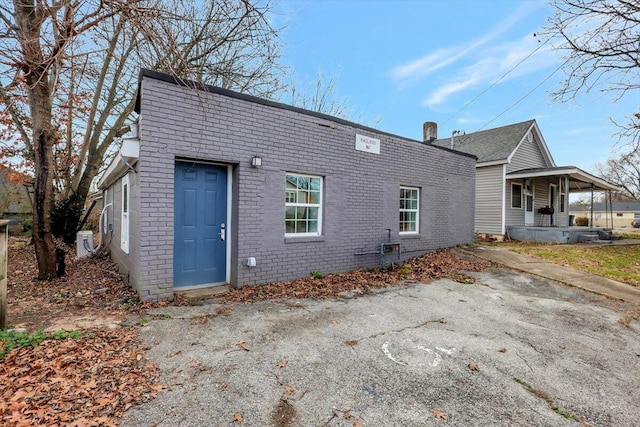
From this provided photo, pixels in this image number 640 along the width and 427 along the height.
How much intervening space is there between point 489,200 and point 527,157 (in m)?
4.19

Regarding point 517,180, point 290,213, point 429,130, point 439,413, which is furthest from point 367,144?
point 517,180

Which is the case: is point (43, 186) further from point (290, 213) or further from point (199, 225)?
point (290, 213)

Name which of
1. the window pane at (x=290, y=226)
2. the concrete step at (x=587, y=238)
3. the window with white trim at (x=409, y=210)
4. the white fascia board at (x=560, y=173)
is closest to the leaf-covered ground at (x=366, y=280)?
the window with white trim at (x=409, y=210)

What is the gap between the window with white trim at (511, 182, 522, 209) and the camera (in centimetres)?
1546

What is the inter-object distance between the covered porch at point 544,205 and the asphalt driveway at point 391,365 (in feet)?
32.8

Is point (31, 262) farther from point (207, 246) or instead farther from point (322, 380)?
point (322, 380)

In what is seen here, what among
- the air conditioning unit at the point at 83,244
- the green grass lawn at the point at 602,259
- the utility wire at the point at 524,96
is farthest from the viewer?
the utility wire at the point at 524,96

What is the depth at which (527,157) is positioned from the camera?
650 inches

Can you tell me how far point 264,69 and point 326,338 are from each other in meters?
11.0

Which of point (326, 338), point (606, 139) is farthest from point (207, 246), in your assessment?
point (606, 139)

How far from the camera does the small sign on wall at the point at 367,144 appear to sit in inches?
298

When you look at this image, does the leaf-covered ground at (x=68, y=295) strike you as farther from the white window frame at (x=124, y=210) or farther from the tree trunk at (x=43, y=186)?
the white window frame at (x=124, y=210)

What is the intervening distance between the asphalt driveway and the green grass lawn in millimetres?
3818

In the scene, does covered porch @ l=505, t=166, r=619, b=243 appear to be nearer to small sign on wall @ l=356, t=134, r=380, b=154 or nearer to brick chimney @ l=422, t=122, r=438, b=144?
brick chimney @ l=422, t=122, r=438, b=144
